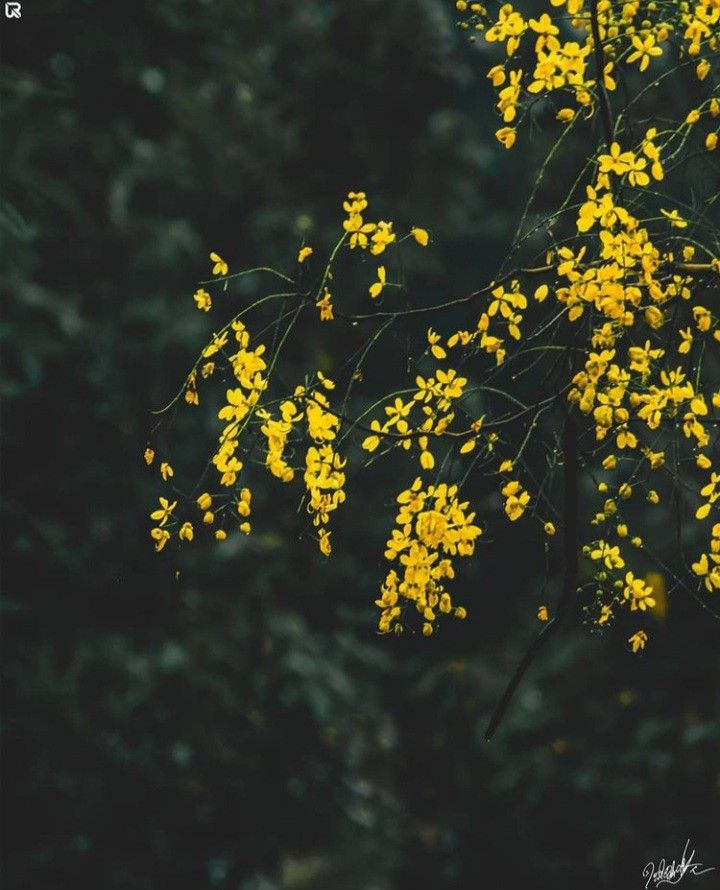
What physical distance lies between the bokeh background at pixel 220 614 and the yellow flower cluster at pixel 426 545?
118 inches

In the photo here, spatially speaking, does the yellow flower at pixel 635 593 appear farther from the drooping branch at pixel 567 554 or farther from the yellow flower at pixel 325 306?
the yellow flower at pixel 325 306

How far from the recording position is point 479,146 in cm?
1268

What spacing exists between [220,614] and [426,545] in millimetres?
6176

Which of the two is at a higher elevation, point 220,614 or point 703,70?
point 220,614

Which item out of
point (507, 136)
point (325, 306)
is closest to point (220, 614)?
point (325, 306)

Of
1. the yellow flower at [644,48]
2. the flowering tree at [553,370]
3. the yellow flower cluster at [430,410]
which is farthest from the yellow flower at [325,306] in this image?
the yellow flower at [644,48]

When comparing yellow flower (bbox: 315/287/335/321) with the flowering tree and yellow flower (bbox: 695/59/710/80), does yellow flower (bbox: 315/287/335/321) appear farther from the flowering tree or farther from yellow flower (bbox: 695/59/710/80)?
yellow flower (bbox: 695/59/710/80)

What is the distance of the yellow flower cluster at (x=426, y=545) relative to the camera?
7.73 feet

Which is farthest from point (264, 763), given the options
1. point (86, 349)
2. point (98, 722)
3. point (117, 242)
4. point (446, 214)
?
point (446, 214)

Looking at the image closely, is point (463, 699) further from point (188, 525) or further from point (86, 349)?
point (188, 525)

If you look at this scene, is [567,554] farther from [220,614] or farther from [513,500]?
[220,614]

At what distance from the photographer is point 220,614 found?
8430 mm

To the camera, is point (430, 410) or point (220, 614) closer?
point (430, 410)

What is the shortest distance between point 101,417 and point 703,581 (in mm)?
6023
